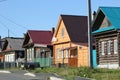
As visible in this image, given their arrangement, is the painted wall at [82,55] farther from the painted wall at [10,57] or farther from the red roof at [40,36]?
the painted wall at [10,57]

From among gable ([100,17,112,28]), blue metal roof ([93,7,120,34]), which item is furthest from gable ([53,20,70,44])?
blue metal roof ([93,7,120,34])

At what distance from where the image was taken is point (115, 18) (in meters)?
35.2

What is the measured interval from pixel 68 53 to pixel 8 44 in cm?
3435

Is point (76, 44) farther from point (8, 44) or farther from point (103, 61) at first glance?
point (8, 44)

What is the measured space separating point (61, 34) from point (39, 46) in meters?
9.37

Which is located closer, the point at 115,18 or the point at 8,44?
the point at 115,18

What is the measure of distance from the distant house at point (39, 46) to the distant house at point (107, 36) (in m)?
17.8

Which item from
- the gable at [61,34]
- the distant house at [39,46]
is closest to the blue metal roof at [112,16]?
the gable at [61,34]

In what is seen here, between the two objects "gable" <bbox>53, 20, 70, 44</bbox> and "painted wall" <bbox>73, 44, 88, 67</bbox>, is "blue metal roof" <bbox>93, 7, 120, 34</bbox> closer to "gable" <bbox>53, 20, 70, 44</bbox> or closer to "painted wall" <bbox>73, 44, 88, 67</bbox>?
"painted wall" <bbox>73, 44, 88, 67</bbox>

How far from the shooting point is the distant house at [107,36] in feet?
115

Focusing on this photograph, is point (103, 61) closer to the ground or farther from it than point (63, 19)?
closer to the ground

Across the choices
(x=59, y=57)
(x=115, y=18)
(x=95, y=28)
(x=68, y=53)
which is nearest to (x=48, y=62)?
(x=59, y=57)

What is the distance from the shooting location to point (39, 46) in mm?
60406

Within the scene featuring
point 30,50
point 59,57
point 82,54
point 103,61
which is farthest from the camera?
point 30,50
